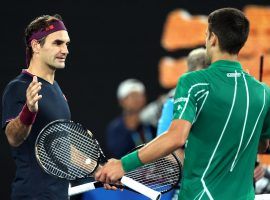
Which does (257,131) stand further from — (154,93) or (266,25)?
(266,25)

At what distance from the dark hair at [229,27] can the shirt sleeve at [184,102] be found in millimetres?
249

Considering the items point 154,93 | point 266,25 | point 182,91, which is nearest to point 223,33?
point 182,91

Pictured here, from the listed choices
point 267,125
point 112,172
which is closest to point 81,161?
point 112,172

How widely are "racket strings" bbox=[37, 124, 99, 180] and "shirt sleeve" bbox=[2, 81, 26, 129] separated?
0.26m

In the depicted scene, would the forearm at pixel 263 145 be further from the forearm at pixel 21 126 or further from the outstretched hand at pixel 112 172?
the forearm at pixel 21 126

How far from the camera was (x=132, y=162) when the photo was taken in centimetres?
350

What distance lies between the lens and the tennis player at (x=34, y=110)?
4051 mm

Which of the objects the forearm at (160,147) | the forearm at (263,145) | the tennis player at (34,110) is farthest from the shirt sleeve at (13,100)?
the forearm at (263,145)

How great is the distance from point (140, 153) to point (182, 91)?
304 mm

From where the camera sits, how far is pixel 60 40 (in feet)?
14.7

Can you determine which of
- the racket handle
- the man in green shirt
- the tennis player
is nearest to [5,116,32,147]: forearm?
the tennis player

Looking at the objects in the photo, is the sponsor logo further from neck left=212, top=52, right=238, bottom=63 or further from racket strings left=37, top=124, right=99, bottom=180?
racket strings left=37, top=124, right=99, bottom=180

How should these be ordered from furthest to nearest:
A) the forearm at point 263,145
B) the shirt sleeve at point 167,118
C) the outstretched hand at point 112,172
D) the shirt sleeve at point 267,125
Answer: the shirt sleeve at point 167,118, the forearm at point 263,145, the shirt sleeve at point 267,125, the outstretched hand at point 112,172

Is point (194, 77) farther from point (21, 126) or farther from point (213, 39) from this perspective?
point (21, 126)
